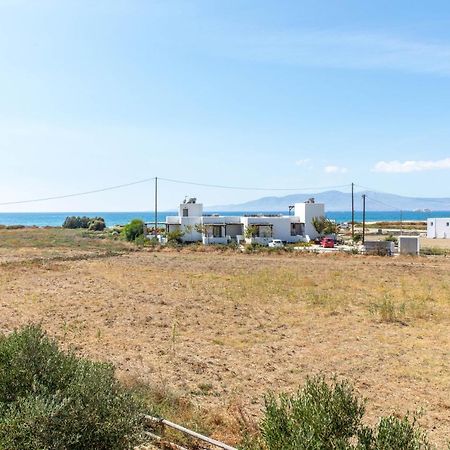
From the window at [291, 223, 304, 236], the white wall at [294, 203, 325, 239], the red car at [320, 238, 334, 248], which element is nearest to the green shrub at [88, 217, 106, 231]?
the window at [291, 223, 304, 236]

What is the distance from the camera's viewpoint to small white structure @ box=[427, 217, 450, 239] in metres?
74.5

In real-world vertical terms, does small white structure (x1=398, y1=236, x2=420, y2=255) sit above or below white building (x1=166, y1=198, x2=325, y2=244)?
below

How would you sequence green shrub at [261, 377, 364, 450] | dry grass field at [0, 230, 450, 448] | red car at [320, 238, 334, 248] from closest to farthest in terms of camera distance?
green shrub at [261, 377, 364, 450] → dry grass field at [0, 230, 450, 448] → red car at [320, 238, 334, 248]

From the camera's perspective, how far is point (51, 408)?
20.3 ft

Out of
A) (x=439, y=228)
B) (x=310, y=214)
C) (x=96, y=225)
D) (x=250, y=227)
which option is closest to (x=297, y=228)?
(x=310, y=214)

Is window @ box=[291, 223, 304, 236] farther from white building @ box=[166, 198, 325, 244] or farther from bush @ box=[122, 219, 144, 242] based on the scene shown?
bush @ box=[122, 219, 144, 242]

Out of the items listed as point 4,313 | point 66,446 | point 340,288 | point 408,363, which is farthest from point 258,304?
point 66,446

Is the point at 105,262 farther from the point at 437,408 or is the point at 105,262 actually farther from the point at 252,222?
the point at 437,408

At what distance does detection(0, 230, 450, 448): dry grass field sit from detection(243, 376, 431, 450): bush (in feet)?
8.39

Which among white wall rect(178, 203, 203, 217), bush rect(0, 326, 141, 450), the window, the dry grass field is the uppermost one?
white wall rect(178, 203, 203, 217)

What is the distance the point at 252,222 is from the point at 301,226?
23.4ft

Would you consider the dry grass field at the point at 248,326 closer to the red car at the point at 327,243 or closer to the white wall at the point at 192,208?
the red car at the point at 327,243

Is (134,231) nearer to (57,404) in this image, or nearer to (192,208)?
(192,208)

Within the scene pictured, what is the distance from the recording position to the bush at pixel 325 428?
5.53m
